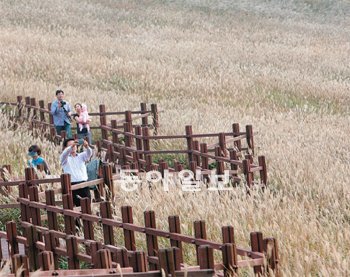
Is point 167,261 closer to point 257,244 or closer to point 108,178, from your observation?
point 257,244

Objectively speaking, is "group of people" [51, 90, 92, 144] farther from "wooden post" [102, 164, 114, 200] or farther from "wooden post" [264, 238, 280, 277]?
"wooden post" [264, 238, 280, 277]

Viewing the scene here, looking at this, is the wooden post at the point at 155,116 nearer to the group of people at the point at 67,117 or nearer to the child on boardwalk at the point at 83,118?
the group of people at the point at 67,117

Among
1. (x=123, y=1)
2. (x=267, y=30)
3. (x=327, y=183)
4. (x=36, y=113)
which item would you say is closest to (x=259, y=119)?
(x=36, y=113)

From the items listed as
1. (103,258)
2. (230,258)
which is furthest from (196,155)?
(230,258)

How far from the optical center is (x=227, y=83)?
24844mm

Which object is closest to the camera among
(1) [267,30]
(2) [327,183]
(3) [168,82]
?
(2) [327,183]

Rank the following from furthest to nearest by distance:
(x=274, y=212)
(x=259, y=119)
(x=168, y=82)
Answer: (x=168, y=82) → (x=259, y=119) → (x=274, y=212)

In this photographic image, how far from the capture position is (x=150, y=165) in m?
12.8

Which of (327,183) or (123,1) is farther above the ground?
(123,1)

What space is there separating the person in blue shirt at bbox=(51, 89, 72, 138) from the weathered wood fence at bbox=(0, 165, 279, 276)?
18.2 ft

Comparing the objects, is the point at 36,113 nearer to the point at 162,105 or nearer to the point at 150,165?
the point at 162,105

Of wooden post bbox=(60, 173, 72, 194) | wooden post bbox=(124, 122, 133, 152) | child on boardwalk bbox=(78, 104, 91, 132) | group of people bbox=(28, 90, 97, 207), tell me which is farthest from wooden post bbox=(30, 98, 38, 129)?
wooden post bbox=(60, 173, 72, 194)

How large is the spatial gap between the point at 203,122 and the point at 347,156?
4.45m

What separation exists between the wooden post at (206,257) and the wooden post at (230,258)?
0.10 metres
